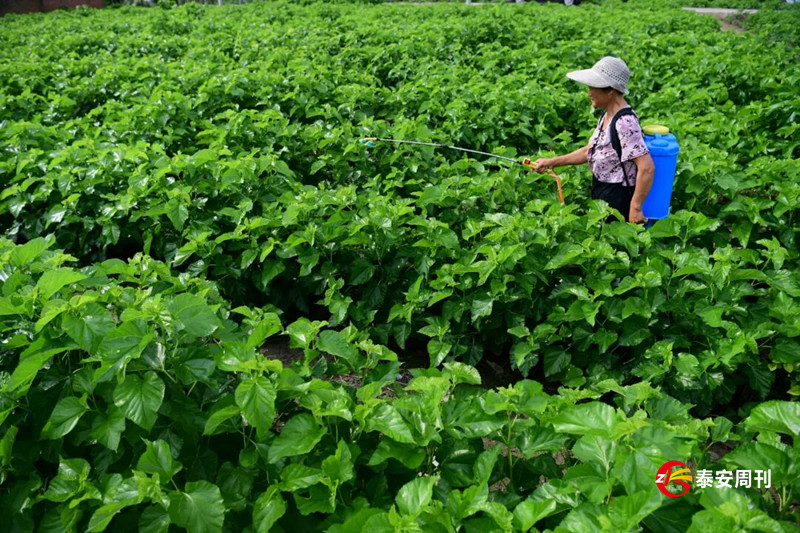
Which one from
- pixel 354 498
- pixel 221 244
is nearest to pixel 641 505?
pixel 354 498

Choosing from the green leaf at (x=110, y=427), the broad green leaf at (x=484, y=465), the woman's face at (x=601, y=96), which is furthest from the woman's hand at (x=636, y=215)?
the green leaf at (x=110, y=427)

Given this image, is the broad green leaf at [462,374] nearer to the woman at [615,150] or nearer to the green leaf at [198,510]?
the green leaf at [198,510]

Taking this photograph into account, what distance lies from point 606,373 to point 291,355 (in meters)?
1.96

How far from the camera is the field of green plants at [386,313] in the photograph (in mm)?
1870

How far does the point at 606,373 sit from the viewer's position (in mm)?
3352

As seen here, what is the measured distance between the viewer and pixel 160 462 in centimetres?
188

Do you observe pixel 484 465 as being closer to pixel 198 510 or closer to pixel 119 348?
pixel 198 510

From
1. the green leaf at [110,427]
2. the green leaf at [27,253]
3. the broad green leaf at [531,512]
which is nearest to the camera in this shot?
the broad green leaf at [531,512]

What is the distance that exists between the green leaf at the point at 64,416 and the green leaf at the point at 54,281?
1.56 ft

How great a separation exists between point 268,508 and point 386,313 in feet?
7.24

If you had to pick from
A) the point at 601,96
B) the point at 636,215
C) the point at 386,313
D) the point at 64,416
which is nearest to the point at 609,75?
the point at 601,96

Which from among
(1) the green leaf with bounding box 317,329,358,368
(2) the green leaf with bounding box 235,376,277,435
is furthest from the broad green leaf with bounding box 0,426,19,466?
(1) the green leaf with bounding box 317,329,358,368

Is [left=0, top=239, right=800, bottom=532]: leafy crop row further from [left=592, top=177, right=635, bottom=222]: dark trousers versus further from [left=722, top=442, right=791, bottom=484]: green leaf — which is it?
[left=592, top=177, right=635, bottom=222]: dark trousers

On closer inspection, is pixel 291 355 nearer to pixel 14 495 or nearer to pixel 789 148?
pixel 14 495
